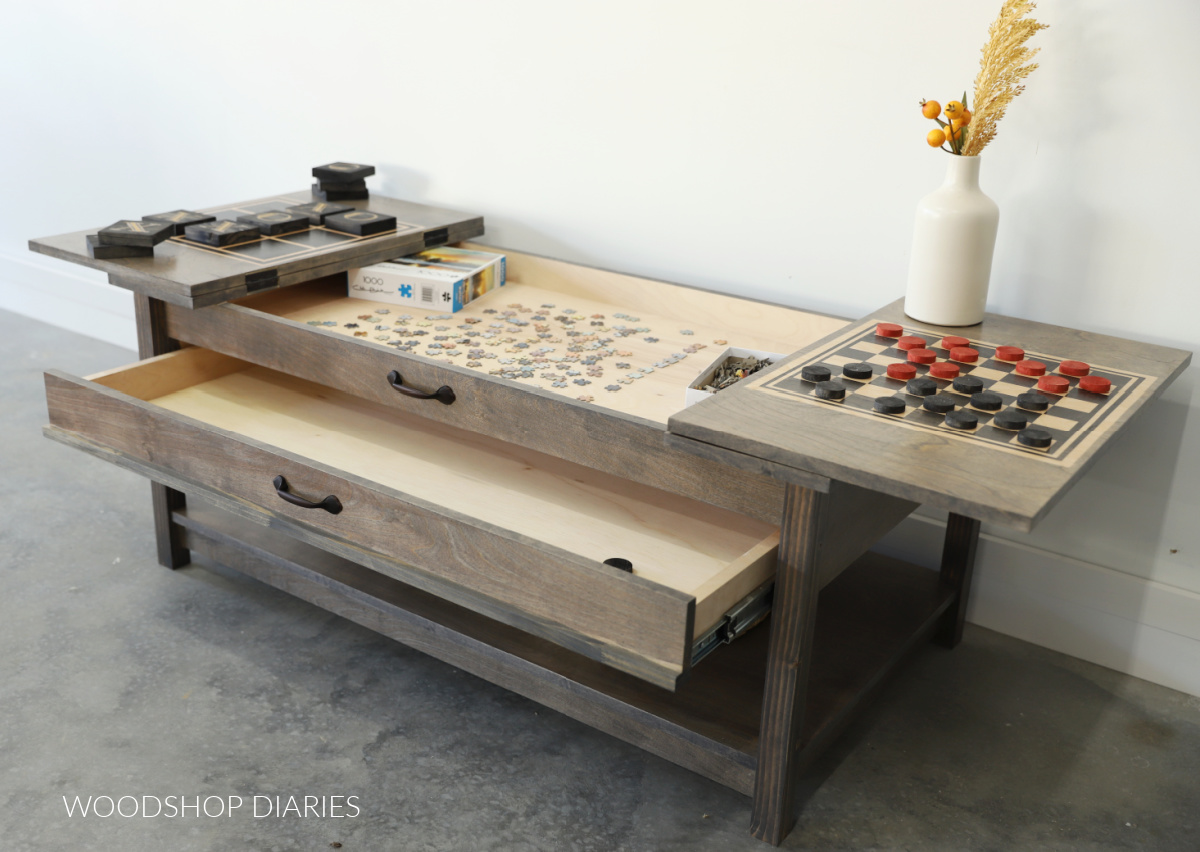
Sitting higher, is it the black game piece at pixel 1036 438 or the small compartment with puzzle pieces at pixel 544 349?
the black game piece at pixel 1036 438

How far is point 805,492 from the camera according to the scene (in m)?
1.29

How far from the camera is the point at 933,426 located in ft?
4.23

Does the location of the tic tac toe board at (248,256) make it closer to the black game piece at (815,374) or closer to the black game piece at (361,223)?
the black game piece at (361,223)

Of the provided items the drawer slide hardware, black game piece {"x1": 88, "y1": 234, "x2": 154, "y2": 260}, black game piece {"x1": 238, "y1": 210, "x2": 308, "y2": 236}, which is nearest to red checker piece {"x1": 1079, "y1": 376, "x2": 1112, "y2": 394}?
the drawer slide hardware

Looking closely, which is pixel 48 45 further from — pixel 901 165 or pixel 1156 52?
pixel 1156 52

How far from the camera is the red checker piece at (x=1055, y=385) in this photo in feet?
4.60

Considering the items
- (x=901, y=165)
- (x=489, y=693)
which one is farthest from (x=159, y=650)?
(x=901, y=165)

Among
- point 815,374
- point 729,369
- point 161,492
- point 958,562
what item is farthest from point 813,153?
point 161,492

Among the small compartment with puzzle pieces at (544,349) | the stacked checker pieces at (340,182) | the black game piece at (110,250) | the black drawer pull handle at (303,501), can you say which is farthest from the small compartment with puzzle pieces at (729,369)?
the stacked checker pieces at (340,182)

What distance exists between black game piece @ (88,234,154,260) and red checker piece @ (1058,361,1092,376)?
4.98ft

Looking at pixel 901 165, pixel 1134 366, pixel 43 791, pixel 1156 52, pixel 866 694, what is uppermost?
pixel 1156 52

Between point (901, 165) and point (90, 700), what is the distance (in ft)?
5.39

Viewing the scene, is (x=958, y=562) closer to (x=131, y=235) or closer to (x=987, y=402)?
(x=987, y=402)

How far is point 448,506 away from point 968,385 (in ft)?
2.47
